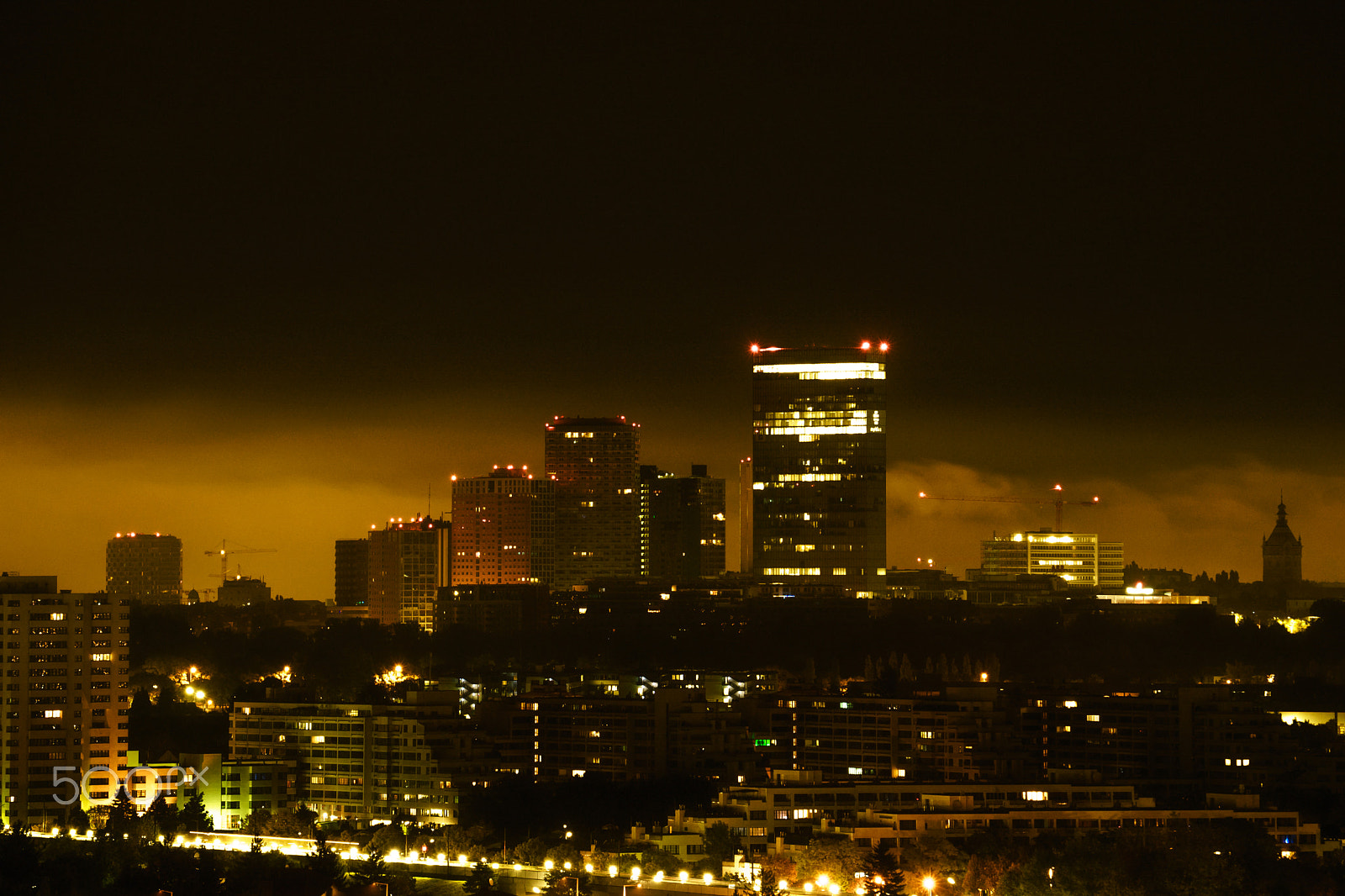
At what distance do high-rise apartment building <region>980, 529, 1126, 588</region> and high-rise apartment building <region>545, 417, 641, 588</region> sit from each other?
17182 mm

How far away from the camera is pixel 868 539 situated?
95.2 m

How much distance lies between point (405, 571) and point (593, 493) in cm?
981

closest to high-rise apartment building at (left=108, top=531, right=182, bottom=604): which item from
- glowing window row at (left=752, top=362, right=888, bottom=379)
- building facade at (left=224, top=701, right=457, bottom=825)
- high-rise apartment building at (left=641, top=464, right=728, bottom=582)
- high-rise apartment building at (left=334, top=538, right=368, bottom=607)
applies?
high-rise apartment building at (left=334, top=538, right=368, bottom=607)

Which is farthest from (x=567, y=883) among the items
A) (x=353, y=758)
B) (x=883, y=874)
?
(x=353, y=758)

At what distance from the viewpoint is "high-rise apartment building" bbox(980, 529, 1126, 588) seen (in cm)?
11381

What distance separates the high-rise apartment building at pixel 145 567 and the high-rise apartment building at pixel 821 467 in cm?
3596

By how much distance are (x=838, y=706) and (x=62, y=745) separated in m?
17.6

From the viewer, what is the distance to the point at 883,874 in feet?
122

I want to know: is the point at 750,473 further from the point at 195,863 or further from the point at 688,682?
the point at 195,863

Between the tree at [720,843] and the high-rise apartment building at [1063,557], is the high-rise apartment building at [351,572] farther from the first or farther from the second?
the tree at [720,843]

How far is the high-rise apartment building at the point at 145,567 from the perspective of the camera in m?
119

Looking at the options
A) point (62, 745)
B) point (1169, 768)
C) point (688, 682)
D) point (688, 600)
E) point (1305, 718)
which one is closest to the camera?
point (62, 745)

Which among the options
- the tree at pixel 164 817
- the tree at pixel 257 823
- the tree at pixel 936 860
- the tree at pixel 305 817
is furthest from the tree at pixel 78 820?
the tree at pixel 936 860

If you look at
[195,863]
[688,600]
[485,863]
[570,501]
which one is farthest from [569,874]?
[570,501]
